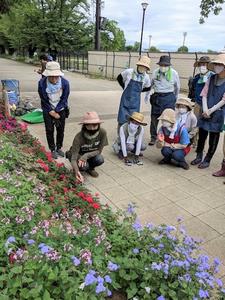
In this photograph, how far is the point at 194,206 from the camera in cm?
370

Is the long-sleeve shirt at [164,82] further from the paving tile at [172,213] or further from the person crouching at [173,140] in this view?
the paving tile at [172,213]

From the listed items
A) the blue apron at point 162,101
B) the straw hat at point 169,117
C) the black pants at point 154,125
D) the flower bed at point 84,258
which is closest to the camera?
the flower bed at point 84,258

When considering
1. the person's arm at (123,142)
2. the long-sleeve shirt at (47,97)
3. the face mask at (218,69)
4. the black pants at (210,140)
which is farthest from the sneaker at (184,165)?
the long-sleeve shirt at (47,97)

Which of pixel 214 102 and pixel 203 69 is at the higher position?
pixel 203 69

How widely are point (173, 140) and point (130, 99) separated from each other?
1.11 meters

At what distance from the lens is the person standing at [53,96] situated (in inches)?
176

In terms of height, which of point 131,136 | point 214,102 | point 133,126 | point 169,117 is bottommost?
point 131,136

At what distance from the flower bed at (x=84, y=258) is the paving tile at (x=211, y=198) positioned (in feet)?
4.87

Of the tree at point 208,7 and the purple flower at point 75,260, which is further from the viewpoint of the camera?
the tree at point 208,7

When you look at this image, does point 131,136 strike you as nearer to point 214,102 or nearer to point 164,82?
point 164,82

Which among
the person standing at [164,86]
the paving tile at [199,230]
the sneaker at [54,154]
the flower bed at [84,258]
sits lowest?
the paving tile at [199,230]

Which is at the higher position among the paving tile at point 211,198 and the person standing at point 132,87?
the person standing at point 132,87

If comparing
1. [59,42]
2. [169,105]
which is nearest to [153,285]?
[169,105]

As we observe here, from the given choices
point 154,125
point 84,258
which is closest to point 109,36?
point 154,125
